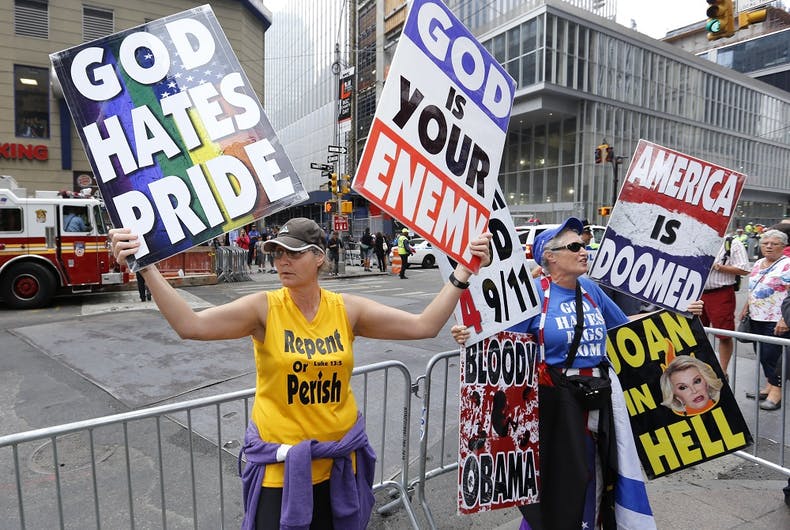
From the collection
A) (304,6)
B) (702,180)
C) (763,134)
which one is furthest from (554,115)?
(304,6)

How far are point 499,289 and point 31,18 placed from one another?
2677cm

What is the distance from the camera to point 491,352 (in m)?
2.49

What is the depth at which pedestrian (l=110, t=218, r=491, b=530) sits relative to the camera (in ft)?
6.00

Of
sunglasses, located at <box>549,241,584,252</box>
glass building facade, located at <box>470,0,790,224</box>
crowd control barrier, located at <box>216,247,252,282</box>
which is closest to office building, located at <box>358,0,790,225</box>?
glass building facade, located at <box>470,0,790,224</box>

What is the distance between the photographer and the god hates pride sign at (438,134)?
1.83 meters

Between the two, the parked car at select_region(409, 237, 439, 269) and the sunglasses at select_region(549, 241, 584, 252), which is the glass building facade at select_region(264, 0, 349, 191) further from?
the sunglasses at select_region(549, 241, 584, 252)

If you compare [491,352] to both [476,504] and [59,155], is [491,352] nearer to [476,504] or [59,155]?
[476,504]

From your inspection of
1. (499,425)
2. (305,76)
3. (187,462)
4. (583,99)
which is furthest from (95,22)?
(305,76)

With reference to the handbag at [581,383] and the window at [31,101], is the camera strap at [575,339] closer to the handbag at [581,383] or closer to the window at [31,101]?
the handbag at [581,383]

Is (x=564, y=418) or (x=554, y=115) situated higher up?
(x=554, y=115)

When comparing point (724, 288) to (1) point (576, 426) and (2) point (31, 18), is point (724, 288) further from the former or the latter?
(2) point (31, 18)

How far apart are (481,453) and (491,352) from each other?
508mm

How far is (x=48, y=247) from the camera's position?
36.8 feet

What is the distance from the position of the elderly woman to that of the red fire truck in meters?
11.3
